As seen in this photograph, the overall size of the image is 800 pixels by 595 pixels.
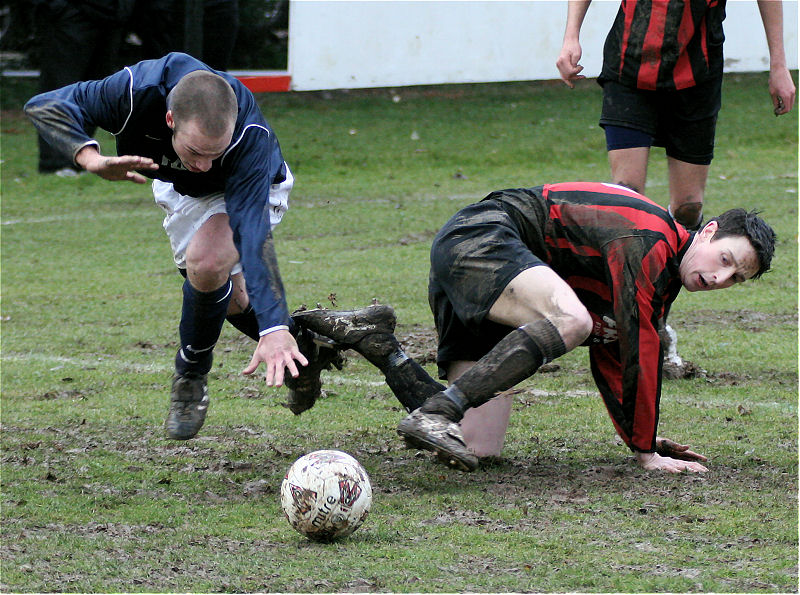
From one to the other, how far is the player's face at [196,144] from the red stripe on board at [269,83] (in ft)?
36.8

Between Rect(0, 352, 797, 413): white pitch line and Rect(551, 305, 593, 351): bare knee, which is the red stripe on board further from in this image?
Rect(551, 305, 593, 351): bare knee

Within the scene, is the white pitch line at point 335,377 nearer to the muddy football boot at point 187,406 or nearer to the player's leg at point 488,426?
the player's leg at point 488,426

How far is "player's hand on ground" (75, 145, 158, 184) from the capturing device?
3777 millimetres

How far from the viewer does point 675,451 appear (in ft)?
14.9

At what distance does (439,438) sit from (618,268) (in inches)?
38.1

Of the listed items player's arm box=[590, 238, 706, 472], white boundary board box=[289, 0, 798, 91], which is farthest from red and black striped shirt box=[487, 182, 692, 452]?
white boundary board box=[289, 0, 798, 91]

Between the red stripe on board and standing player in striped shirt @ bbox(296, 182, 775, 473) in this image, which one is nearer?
standing player in striped shirt @ bbox(296, 182, 775, 473)

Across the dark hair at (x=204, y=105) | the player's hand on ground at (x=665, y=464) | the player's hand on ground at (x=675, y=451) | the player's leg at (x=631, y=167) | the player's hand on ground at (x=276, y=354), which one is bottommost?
the player's hand on ground at (x=675, y=451)

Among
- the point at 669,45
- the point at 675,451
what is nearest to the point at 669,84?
the point at 669,45

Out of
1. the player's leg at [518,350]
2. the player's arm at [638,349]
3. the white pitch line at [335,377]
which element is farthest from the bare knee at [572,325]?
the white pitch line at [335,377]

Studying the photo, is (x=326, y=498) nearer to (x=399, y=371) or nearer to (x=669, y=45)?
(x=399, y=371)

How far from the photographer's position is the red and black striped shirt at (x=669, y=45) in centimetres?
555

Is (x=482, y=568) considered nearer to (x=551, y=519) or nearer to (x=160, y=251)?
(x=551, y=519)

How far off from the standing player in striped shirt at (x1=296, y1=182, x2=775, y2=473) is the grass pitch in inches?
12.1
